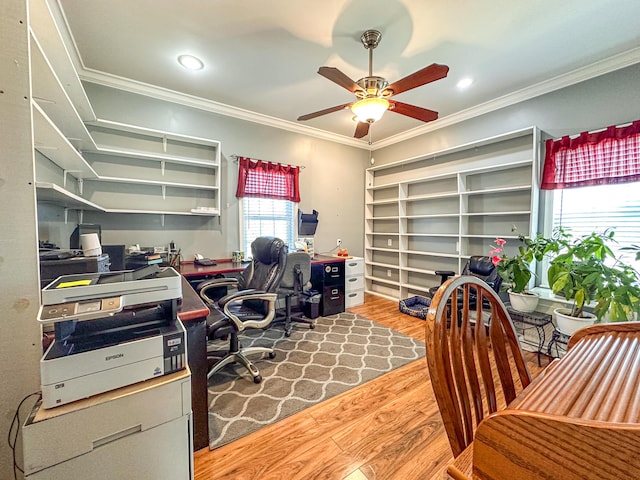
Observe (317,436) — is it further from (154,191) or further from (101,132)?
(101,132)

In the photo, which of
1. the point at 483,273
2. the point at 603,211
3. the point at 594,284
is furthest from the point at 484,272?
the point at 603,211

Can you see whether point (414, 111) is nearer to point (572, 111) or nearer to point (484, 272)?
point (572, 111)

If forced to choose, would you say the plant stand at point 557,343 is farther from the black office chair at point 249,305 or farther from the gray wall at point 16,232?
the gray wall at point 16,232

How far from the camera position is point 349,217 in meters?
4.89

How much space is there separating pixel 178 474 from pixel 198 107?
3.67m

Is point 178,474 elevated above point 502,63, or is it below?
below

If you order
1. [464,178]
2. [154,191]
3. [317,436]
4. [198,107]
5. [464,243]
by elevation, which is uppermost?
[198,107]

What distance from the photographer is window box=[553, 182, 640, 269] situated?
2.47 m

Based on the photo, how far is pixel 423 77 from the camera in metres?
1.93

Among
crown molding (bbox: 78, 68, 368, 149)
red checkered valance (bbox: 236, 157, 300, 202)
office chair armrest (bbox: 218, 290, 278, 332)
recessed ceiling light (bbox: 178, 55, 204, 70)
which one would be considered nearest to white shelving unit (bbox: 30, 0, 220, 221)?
red checkered valance (bbox: 236, 157, 300, 202)

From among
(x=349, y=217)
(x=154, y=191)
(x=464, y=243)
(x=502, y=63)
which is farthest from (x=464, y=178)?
(x=154, y=191)

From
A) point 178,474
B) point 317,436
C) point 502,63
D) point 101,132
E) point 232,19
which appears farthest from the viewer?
point 101,132

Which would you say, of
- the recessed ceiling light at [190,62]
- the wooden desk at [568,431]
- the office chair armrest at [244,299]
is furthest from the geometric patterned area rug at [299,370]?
the recessed ceiling light at [190,62]

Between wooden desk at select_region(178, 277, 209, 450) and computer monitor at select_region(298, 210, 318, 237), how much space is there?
280 cm
